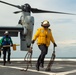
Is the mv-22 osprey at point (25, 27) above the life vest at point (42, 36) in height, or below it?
below

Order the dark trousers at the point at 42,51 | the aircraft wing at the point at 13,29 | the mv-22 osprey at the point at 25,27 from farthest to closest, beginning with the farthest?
the aircraft wing at the point at 13,29 < the mv-22 osprey at the point at 25,27 < the dark trousers at the point at 42,51

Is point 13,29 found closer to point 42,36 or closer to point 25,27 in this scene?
point 25,27

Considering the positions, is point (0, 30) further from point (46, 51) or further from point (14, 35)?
point (46, 51)

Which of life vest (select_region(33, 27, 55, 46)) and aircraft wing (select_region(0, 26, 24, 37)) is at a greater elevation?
life vest (select_region(33, 27, 55, 46))

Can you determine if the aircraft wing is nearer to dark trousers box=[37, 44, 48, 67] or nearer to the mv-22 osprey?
the mv-22 osprey

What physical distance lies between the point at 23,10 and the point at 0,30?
9.76 ft

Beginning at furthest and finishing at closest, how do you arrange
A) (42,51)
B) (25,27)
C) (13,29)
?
1. (13,29)
2. (25,27)
3. (42,51)

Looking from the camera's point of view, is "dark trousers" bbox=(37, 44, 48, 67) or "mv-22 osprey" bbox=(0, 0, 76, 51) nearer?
"dark trousers" bbox=(37, 44, 48, 67)

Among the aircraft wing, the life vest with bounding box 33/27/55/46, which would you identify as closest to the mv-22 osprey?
the aircraft wing

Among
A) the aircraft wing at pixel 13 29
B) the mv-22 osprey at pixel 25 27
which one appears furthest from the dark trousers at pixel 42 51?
the aircraft wing at pixel 13 29

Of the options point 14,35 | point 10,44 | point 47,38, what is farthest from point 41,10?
point 47,38

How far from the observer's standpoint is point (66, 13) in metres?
26.6

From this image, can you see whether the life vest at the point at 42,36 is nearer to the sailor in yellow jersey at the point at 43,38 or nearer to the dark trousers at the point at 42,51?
the sailor in yellow jersey at the point at 43,38

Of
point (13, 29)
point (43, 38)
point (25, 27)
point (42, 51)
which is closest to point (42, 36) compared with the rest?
point (43, 38)
